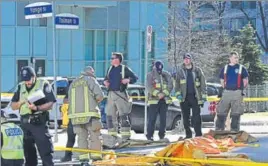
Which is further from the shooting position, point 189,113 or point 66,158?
point 189,113

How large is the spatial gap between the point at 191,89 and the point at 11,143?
6272mm

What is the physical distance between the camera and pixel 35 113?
34.6ft

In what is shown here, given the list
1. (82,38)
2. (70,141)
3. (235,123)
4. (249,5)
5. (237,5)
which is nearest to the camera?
(70,141)

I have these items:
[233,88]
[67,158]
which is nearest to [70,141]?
[67,158]

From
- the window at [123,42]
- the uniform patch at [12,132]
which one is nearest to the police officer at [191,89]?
the uniform patch at [12,132]

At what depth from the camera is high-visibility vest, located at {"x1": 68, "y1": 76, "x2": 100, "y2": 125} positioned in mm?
11469

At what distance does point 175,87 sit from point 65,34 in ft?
73.6

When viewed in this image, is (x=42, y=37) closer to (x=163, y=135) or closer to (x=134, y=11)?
(x=134, y=11)

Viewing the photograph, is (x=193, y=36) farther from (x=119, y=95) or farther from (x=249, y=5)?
(x=119, y=95)

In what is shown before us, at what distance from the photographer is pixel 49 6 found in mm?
15656

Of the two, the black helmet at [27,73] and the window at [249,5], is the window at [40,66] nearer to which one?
the black helmet at [27,73]

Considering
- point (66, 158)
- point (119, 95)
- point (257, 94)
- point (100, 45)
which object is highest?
point (100, 45)

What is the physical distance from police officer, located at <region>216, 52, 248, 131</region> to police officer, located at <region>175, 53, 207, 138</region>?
0.45m

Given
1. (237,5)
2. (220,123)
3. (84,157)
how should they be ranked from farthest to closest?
(237,5), (220,123), (84,157)
